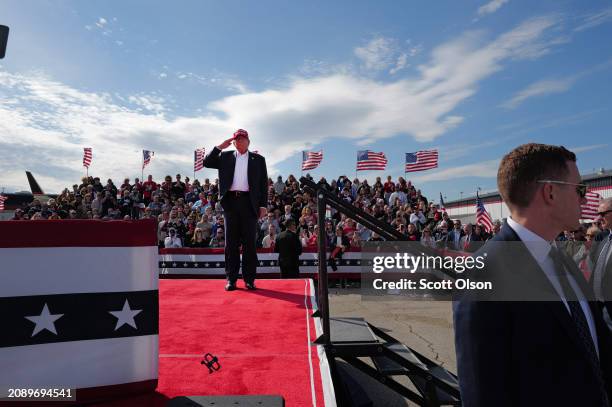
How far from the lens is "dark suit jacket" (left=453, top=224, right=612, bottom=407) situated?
131 centimetres

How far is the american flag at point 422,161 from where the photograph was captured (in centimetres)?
1998

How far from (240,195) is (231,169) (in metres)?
0.32

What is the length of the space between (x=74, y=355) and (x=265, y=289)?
9.51 feet

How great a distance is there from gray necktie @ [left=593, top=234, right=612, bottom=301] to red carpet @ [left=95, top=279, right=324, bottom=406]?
84.4 inches

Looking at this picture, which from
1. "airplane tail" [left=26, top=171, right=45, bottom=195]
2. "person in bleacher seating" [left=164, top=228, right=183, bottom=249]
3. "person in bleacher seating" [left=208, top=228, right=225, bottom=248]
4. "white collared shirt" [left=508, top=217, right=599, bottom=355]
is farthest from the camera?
"airplane tail" [left=26, top=171, right=45, bottom=195]

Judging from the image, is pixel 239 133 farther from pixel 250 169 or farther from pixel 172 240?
pixel 172 240

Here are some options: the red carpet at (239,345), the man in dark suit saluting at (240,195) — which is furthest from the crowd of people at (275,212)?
the red carpet at (239,345)

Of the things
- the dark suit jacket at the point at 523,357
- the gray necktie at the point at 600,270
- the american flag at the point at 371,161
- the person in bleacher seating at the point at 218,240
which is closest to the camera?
the dark suit jacket at the point at 523,357

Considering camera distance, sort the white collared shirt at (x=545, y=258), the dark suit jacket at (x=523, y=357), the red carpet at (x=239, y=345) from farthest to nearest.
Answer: the red carpet at (x=239, y=345) < the white collared shirt at (x=545, y=258) < the dark suit jacket at (x=523, y=357)

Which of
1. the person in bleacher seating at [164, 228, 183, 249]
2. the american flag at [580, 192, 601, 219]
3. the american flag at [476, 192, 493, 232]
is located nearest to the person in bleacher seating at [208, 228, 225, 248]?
the person in bleacher seating at [164, 228, 183, 249]

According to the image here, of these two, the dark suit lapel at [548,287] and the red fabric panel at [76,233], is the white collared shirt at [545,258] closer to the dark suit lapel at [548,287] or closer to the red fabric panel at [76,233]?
the dark suit lapel at [548,287]

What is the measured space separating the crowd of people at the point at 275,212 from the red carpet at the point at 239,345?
6293mm

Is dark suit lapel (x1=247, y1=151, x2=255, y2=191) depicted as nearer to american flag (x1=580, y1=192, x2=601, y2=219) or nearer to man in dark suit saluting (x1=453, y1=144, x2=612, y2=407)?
man in dark suit saluting (x1=453, y1=144, x2=612, y2=407)

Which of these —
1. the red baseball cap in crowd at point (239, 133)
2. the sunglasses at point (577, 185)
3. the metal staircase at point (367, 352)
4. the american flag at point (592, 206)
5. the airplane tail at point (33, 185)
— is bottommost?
the metal staircase at point (367, 352)
